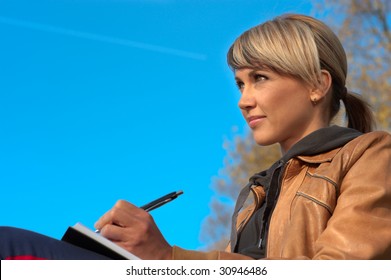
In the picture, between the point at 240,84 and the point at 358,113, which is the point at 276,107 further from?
the point at 358,113

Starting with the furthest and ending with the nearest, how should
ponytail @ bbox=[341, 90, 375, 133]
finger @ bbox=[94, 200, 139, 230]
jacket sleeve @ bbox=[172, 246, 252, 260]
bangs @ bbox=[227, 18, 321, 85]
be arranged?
ponytail @ bbox=[341, 90, 375, 133]
bangs @ bbox=[227, 18, 321, 85]
jacket sleeve @ bbox=[172, 246, 252, 260]
finger @ bbox=[94, 200, 139, 230]

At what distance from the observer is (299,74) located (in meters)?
2.95

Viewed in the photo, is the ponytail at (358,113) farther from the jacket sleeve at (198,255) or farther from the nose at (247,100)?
the jacket sleeve at (198,255)

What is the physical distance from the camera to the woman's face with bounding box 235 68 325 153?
296 cm

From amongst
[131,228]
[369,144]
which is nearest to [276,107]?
[369,144]

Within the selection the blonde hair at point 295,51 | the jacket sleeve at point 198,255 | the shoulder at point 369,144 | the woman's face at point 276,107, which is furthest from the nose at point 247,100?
the jacket sleeve at point 198,255

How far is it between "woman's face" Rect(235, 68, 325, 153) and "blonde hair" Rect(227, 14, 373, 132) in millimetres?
38

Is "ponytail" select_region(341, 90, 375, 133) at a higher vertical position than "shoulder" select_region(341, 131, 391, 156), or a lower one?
higher

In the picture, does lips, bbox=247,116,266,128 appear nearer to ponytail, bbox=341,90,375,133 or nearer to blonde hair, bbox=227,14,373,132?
blonde hair, bbox=227,14,373,132

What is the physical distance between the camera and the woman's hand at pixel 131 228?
2.17m

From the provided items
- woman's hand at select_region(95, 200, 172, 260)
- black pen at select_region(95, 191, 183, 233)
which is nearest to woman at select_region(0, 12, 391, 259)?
woman's hand at select_region(95, 200, 172, 260)
